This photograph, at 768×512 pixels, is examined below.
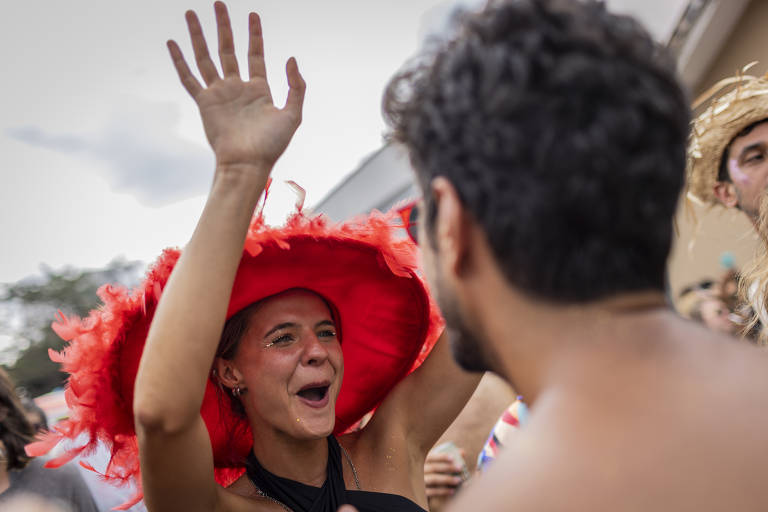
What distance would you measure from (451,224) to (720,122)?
2.41m

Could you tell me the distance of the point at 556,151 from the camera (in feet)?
3.13

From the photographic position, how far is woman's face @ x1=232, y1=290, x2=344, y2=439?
2.17m

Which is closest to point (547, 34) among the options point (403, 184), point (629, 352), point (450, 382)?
point (629, 352)

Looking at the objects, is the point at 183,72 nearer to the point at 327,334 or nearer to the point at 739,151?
the point at 327,334

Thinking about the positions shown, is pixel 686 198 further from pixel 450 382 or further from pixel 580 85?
pixel 580 85

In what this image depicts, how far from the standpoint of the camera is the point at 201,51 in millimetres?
1602

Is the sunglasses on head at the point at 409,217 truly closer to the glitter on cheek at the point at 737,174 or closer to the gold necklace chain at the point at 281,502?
the gold necklace chain at the point at 281,502

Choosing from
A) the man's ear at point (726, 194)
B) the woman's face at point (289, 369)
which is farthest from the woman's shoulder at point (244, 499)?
the man's ear at point (726, 194)

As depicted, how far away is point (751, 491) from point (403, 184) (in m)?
7.31

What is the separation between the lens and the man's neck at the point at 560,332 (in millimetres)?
956

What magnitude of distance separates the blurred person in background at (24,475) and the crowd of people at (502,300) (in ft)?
4.24

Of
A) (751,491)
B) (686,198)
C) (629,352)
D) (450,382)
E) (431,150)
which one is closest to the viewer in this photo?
(751,491)

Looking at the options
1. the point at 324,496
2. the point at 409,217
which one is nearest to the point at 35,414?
the point at 324,496

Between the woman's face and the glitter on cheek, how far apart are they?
1929 mm
